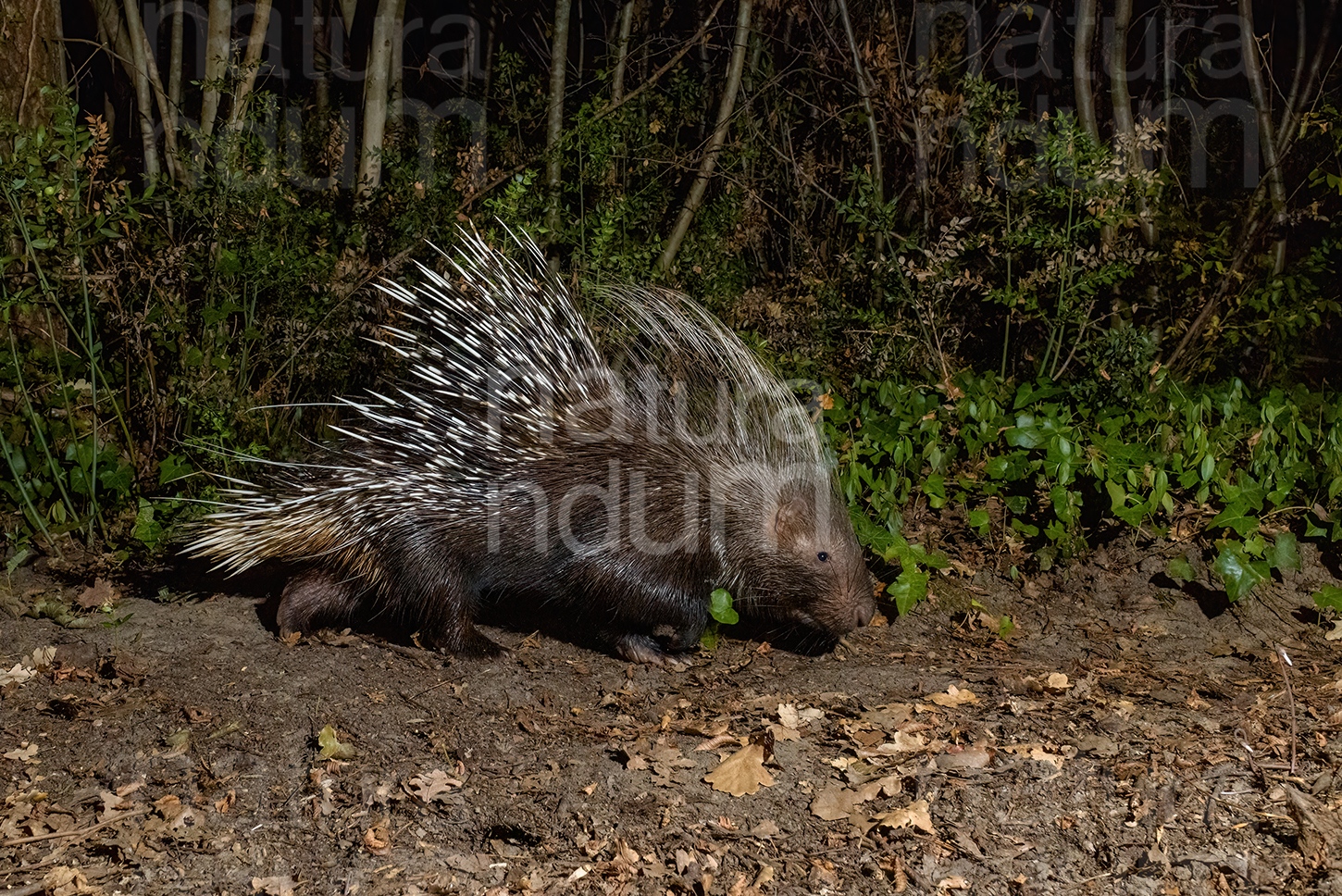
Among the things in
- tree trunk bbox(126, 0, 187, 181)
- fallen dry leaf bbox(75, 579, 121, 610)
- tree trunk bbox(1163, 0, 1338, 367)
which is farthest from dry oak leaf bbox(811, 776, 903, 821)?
tree trunk bbox(126, 0, 187, 181)

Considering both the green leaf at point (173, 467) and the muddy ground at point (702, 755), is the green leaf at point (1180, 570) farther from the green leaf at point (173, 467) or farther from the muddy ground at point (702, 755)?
the green leaf at point (173, 467)

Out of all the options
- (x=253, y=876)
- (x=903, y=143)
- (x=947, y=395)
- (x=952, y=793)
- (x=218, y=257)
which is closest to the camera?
(x=253, y=876)

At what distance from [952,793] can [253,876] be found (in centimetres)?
189

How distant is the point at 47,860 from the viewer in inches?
112

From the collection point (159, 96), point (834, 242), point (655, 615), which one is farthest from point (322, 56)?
point (655, 615)

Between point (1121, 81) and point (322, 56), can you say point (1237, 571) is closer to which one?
point (1121, 81)

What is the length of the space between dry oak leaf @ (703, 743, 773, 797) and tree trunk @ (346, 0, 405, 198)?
3.54m

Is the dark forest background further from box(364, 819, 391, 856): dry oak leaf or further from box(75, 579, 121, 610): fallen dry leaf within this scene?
box(364, 819, 391, 856): dry oak leaf

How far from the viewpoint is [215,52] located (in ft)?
17.3

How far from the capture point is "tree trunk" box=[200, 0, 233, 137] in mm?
5234

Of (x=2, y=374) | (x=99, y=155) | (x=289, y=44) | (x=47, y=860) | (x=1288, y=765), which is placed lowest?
(x=47, y=860)

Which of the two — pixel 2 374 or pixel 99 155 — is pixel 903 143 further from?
pixel 2 374

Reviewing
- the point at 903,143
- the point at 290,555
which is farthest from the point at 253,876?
the point at 903,143

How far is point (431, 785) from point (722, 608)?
133 cm
